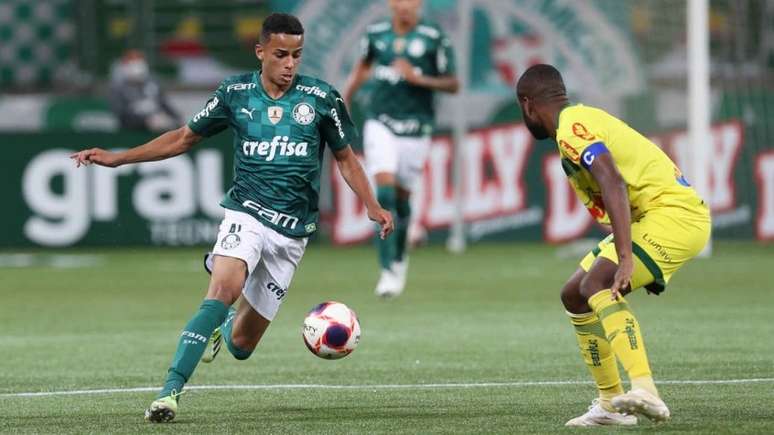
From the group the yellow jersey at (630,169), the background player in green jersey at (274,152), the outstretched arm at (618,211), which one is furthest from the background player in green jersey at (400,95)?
the outstretched arm at (618,211)

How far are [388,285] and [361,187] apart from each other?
5.97 m

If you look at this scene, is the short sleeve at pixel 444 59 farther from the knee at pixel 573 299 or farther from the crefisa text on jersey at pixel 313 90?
the knee at pixel 573 299

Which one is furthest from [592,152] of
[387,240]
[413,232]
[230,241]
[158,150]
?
[413,232]

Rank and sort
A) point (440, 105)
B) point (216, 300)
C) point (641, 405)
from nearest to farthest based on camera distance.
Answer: point (641, 405), point (216, 300), point (440, 105)

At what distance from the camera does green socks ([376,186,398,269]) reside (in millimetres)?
14070

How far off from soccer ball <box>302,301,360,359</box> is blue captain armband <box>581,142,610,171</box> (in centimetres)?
174

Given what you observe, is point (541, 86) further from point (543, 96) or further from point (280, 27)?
point (280, 27)

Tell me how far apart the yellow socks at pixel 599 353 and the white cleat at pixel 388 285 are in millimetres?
6732

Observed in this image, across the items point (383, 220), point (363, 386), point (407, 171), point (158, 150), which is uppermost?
point (158, 150)

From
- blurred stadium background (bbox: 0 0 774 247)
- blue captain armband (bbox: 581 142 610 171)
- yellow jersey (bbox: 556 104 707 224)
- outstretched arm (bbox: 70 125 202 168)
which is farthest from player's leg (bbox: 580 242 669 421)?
blurred stadium background (bbox: 0 0 774 247)

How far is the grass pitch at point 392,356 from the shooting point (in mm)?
7566

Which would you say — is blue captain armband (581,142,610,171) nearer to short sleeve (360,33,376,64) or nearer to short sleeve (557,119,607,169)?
short sleeve (557,119,607,169)

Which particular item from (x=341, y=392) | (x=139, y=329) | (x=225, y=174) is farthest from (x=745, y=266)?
(x=341, y=392)

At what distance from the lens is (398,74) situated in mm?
14680
